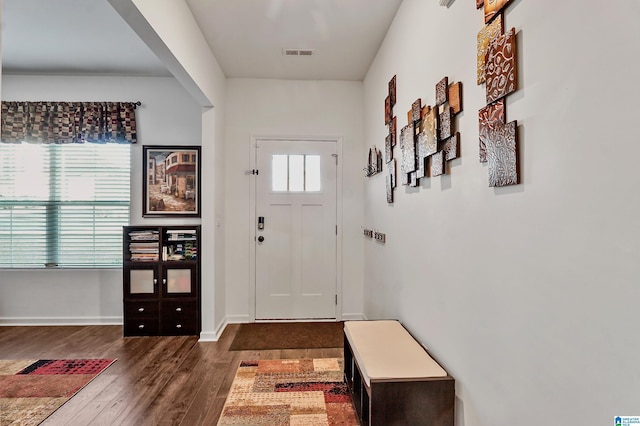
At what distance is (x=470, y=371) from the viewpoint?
154 cm

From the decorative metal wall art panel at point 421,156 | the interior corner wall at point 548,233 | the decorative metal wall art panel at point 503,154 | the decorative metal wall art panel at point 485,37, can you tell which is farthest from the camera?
the decorative metal wall art panel at point 421,156

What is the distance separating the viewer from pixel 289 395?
238cm

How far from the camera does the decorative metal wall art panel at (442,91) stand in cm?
178

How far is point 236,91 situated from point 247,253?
1806mm

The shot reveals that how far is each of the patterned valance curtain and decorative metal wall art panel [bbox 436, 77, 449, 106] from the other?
10.7 feet

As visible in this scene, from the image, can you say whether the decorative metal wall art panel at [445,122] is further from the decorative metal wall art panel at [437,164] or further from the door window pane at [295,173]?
the door window pane at [295,173]

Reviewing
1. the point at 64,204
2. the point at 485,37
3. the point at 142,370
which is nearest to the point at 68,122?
the point at 64,204

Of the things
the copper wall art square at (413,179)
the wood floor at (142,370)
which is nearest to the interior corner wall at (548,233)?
the copper wall art square at (413,179)

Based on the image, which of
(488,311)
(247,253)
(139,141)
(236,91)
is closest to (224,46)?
(236,91)

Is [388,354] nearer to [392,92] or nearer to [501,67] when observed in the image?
[501,67]

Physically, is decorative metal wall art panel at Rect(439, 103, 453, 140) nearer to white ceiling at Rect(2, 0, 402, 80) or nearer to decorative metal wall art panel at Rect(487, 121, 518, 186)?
decorative metal wall art panel at Rect(487, 121, 518, 186)

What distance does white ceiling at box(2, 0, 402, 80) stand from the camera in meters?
2.68

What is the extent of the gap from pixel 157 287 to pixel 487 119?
11.0ft

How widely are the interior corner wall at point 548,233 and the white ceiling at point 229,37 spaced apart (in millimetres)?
1137
